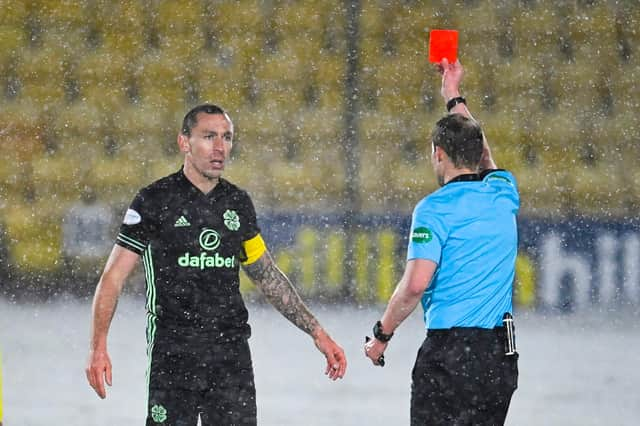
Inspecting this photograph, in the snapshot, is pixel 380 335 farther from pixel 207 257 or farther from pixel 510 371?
pixel 207 257

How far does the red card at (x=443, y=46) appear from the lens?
8.86ft

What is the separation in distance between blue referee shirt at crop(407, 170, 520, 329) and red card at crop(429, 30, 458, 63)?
0.56 meters

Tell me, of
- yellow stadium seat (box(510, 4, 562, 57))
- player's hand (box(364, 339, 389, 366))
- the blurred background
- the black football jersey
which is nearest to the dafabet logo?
the black football jersey

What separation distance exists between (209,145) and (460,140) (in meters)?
0.55

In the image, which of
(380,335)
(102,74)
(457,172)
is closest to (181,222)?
(380,335)

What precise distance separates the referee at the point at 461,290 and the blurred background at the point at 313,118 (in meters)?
3.44

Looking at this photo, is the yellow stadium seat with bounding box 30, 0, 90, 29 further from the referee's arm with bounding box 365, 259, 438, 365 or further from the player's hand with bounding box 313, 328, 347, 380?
the referee's arm with bounding box 365, 259, 438, 365

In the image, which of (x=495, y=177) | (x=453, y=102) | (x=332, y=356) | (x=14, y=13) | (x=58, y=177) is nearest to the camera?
(x=495, y=177)

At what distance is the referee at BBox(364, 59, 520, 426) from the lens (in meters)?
2.19

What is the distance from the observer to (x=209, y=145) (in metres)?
2.43

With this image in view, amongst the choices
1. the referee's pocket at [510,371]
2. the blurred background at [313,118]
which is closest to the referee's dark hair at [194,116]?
the referee's pocket at [510,371]

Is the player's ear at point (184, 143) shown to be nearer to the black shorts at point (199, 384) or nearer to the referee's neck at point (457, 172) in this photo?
the black shorts at point (199, 384)

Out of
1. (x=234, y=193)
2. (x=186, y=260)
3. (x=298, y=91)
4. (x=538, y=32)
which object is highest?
(x=538, y=32)

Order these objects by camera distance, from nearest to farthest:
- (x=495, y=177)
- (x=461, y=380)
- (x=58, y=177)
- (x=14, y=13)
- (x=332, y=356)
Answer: (x=461, y=380)
(x=495, y=177)
(x=332, y=356)
(x=58, y=177)
(x=14, y=13)
